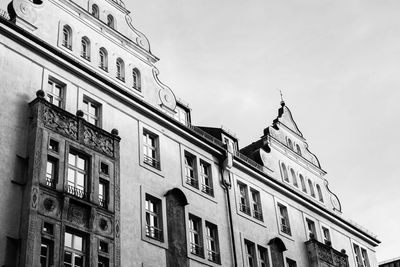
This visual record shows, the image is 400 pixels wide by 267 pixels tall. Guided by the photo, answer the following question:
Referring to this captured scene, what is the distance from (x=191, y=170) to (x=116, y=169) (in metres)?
6.68

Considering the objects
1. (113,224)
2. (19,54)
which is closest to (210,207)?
(113,224)

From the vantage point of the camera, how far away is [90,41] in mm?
32312

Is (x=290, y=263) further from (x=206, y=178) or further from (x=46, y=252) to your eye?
(x=46, y=252)

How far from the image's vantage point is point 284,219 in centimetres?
3984

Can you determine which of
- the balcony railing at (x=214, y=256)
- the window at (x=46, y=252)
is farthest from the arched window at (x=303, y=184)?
the window at (x=46, y=252)

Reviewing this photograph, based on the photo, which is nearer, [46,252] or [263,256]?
[46,252]

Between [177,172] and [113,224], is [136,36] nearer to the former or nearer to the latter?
[177,172]

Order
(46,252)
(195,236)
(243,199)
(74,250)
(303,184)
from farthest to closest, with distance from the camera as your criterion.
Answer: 1. (303,184)
2. (243,199)
3. (195,236)
4. (74,250)
5. (46,252)

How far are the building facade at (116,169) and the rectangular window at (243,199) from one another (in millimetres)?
66

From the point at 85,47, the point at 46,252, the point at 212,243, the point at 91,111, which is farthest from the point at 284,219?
the point at 46,252

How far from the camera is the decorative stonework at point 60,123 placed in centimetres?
2680

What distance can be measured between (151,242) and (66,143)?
19.2ft

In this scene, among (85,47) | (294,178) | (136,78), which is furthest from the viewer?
(294,178)

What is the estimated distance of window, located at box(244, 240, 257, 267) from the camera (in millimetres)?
35000
